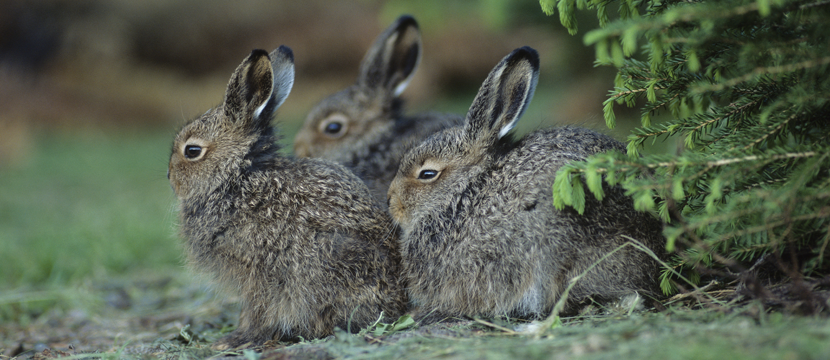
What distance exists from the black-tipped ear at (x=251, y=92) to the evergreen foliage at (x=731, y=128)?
6.56ft

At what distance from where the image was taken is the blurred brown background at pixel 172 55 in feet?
58.0

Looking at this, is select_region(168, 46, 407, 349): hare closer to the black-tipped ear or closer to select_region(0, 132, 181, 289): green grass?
the black-tipped ear

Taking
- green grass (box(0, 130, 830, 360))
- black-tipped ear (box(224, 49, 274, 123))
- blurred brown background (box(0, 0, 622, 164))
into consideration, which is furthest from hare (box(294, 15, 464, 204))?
blurred brown background (box(0, 0, 622, 164))

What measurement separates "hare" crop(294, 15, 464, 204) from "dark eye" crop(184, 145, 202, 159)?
2042 mm

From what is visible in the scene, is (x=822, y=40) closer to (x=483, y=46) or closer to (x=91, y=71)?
(x=483, y=46)

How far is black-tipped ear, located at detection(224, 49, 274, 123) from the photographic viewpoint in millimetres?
4438

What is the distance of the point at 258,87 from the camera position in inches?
179

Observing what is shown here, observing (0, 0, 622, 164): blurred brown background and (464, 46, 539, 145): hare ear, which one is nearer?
(464, 46, 539, 145): hare ear

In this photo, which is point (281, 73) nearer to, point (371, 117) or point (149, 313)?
point (371, 117)

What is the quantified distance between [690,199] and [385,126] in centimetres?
362

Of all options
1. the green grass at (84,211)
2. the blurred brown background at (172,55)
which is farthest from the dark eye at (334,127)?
the blurred brown background at (172,55)

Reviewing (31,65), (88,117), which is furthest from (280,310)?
(31,65)

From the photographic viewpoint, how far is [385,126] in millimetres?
6734

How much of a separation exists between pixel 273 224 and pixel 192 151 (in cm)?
94
